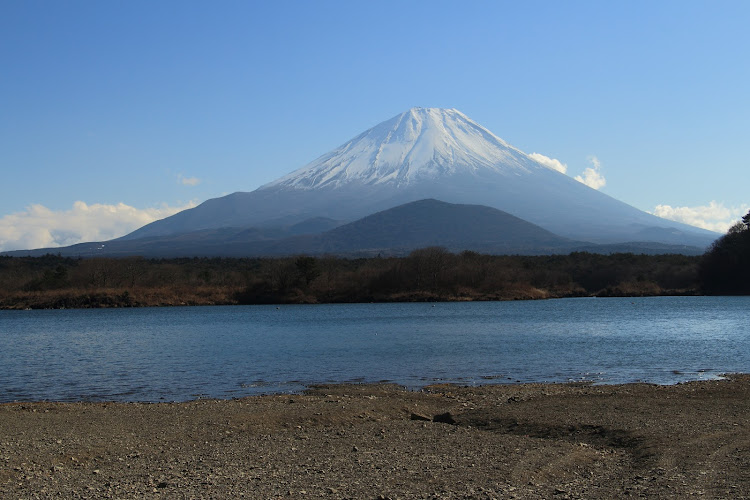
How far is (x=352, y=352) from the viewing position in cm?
2834

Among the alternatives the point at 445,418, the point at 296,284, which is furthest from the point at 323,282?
the point at 445,418

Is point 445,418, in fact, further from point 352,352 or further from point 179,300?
point 179,300

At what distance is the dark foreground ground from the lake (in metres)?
3.81

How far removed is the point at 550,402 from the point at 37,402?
36.9ft

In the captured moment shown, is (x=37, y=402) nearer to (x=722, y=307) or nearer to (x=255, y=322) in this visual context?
(x=255, y=322)

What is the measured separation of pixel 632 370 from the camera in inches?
840

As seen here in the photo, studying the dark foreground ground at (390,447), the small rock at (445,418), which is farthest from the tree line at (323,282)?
the small rock at (445,418)

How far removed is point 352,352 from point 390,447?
17319mm

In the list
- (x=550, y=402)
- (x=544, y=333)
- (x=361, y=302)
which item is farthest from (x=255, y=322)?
(x=550, y=402)

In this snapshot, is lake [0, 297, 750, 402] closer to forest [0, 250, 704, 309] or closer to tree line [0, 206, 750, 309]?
forest [0, 250, 704, 309]

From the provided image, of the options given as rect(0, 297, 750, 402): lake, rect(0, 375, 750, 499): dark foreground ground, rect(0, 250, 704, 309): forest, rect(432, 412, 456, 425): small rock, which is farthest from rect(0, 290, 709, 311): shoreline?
rect(432, 412, 456, 425): small rock

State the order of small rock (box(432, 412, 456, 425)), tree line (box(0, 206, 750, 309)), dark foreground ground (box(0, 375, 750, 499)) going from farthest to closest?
1. tree line (box(0, 206, 750, 309))
2. small rock (box(432, 412, 456, 425))
3. dark foreground ground (box(0, 375, 750, 499))

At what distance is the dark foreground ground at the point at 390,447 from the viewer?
8.73m

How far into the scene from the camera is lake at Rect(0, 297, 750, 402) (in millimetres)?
20125
